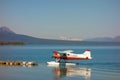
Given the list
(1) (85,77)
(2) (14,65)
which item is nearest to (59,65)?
(2) (14,65)

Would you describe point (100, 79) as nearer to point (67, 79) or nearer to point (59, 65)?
point (67, 79)

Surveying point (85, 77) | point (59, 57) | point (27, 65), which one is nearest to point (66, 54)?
point (59, 57)

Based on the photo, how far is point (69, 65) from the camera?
3950 centimetres

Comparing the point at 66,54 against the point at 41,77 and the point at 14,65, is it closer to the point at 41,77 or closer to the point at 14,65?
the point at 14,65

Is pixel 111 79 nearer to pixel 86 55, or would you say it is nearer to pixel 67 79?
pixel 67 79

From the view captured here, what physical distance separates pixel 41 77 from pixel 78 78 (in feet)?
9.19

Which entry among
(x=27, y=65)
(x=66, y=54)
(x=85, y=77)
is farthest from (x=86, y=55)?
(x=85, y=77)

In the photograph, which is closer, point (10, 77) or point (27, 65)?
point (10, 77)

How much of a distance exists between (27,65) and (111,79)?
1389cm

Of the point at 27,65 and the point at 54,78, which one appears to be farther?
the point at 27,65

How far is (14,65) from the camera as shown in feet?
127

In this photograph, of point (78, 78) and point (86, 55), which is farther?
point (86, 55)

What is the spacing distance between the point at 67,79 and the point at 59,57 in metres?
14.4

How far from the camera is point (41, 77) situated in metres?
27.5
